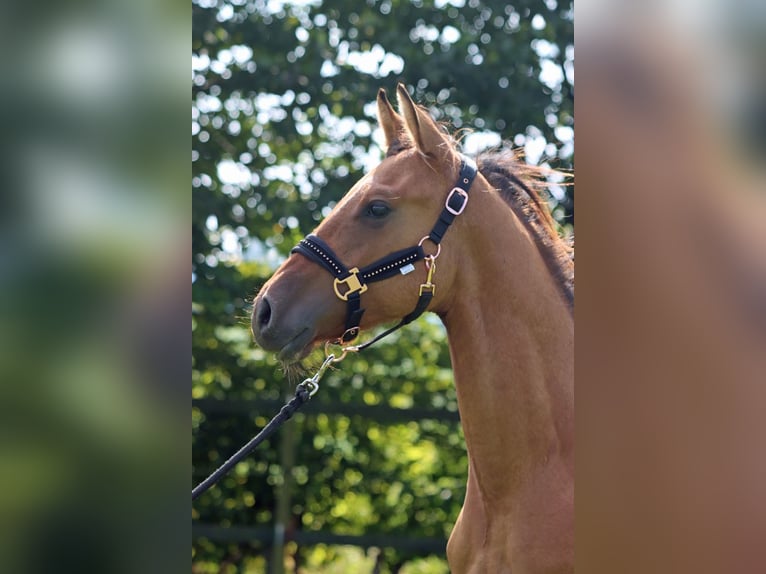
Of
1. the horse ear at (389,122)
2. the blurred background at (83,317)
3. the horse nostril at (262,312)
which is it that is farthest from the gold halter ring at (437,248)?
the blurred background at (83,317)

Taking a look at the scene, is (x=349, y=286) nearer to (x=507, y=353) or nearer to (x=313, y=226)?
(x=507, y=353)

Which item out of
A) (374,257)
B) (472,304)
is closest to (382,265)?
(374,257)

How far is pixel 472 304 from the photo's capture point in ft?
7.90

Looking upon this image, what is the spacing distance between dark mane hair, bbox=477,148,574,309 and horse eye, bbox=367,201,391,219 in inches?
15.1

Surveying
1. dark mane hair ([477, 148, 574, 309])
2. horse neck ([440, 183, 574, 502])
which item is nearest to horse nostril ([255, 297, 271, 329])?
horse neck ([440, 183, 574, 502])

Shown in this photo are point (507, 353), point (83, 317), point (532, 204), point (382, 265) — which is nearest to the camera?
point (83, 317)

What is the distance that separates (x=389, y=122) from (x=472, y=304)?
2.41 feet

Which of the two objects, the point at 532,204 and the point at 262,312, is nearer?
the point at 262,312

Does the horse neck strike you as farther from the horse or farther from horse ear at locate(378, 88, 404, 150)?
horse ear at locate(378, 88, 404, 150)

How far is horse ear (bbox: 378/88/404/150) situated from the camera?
2.65 metres

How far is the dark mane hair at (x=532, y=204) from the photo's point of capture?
249 cm

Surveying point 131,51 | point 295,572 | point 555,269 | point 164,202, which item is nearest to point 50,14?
point 131,51

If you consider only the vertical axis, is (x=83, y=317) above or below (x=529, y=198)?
above

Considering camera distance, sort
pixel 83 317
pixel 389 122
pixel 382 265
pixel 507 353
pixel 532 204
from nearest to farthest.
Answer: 1. pixel 83 317
2. pixel 507 353
3. pixel 382 265
4. pixel 532 204
5. pixel 389 122
